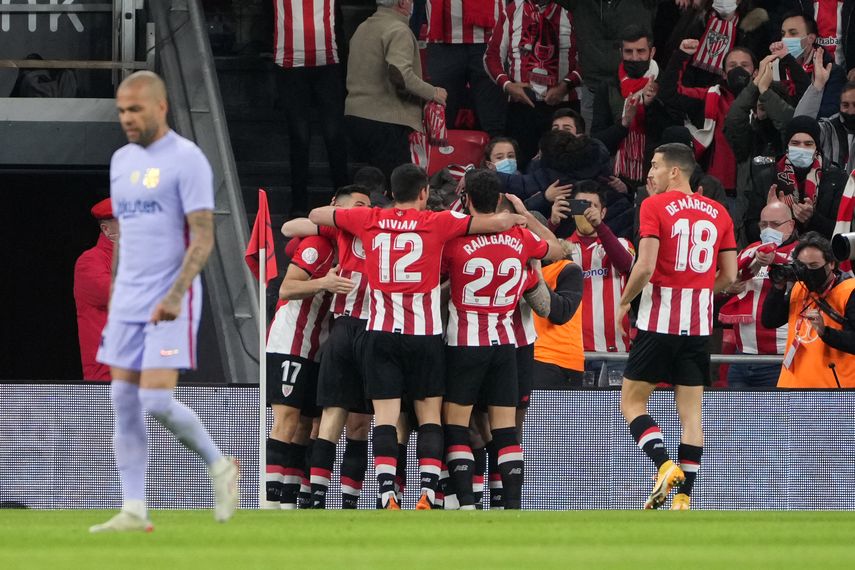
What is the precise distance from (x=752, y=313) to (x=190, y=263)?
6473mm

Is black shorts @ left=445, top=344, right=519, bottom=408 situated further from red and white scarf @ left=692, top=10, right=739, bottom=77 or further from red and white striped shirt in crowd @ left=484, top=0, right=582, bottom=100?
red and white scarf @ left=692, top=10, right=739, bottom=77

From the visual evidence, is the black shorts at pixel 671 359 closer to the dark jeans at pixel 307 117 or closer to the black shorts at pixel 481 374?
the black shorts at pixel 481 374

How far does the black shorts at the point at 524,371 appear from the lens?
36.7 ft

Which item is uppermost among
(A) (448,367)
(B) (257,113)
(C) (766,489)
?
(B) (257,113)

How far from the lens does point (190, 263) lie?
7609 millimetres

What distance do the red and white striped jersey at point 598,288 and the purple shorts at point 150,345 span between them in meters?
5.62

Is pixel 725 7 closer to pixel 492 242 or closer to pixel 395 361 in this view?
pixel 492 242

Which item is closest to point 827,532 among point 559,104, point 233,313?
point 233,313

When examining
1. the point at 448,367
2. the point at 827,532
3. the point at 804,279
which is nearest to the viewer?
the point at 827,532

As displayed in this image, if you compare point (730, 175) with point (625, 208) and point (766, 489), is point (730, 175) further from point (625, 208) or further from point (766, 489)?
point (766, 489)

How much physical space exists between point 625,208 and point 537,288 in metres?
2.98

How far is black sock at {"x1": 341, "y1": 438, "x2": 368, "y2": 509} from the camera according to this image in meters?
11.1

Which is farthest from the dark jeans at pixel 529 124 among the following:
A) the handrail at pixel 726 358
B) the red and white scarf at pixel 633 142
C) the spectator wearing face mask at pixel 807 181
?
the handrail at pixel 726 358

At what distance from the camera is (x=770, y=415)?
12477 millimetres
